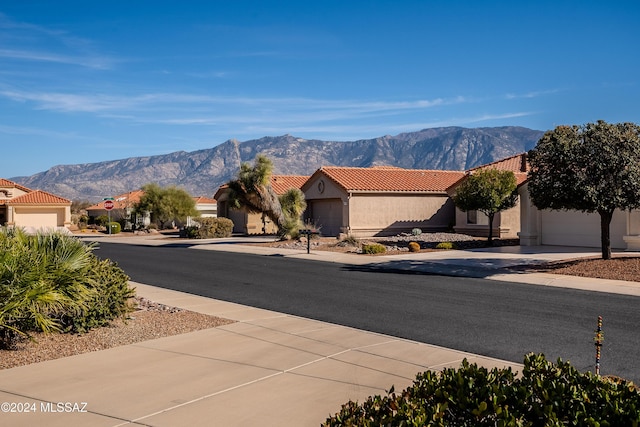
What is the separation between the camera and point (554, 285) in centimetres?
1636

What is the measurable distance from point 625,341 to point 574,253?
626 inches

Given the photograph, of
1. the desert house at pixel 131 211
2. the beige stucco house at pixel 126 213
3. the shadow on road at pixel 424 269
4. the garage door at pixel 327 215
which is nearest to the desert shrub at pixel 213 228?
the garage door at pixel 327 215

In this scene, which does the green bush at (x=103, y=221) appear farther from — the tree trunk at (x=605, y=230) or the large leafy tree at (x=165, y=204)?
the tree trunk at (x=605, y=230)

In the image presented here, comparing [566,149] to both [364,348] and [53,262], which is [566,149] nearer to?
[364,348]

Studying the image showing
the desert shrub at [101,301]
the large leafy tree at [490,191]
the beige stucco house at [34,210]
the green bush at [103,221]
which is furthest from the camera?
the green bush at [103,221]

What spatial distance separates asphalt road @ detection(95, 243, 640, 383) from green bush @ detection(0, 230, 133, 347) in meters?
3.89

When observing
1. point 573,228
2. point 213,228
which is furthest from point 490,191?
point 213,228

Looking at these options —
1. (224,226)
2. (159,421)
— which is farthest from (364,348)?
(224,226)

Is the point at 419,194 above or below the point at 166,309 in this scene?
above

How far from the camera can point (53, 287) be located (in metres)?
8.79

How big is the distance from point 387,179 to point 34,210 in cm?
3969

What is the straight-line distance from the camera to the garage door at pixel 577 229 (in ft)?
85.1

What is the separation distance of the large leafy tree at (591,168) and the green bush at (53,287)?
45.6 feet

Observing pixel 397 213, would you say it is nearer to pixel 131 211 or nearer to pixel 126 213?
pixel 131 211
